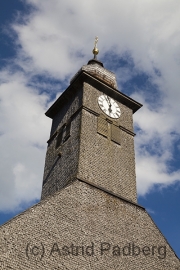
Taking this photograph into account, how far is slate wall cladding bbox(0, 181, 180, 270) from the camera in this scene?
10461 mm

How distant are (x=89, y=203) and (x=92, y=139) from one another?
416 centimetres

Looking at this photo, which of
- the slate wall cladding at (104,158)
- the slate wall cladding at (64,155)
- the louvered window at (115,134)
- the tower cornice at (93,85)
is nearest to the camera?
the slate wall cladding at (104,158)

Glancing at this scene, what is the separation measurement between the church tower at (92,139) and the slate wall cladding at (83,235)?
1.20 metres

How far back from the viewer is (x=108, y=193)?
14805 mm

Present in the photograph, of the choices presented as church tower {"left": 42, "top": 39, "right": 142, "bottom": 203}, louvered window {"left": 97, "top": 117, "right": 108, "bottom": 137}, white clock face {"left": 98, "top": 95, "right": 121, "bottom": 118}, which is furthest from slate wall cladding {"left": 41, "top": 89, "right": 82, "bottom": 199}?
white clock face {"left": 98, "top": 95, "right": 121, "bottom": 118}

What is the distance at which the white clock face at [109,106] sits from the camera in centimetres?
1883

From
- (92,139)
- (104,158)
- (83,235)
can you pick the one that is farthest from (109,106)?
(83,235)

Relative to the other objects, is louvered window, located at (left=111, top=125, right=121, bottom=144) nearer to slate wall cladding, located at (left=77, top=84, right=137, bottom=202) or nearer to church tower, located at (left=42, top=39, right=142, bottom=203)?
Answer: church tower, located at (left=42, top=39, right=142, bottom=203)

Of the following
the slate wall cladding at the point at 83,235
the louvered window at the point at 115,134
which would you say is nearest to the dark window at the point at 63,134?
the louvered window at the point at 115,134

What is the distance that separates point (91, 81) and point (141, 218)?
8.30m

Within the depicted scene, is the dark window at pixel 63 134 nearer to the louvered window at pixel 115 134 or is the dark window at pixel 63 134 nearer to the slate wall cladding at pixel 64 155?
the slate wall cladding at pixel 64 155

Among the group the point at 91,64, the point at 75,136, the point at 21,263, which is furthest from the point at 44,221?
the point at 91,64

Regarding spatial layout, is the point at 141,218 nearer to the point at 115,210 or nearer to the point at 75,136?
the point at 115,210

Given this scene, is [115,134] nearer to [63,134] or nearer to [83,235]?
[63,134]
